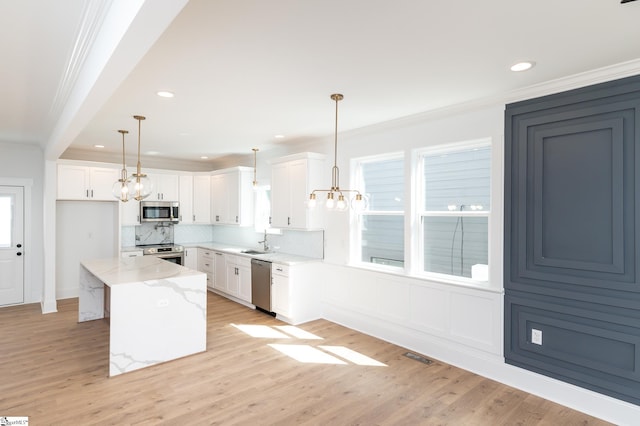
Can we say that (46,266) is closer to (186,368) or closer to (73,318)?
(73,318)

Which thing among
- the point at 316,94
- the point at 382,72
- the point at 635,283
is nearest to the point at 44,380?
the point at 316,94

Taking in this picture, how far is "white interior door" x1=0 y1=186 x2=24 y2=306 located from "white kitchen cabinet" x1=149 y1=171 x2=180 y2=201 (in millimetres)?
1978

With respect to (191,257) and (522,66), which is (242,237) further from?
(522,66)

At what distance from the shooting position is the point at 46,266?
551 cm

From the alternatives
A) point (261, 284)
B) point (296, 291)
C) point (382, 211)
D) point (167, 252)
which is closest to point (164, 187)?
point (167, 252)

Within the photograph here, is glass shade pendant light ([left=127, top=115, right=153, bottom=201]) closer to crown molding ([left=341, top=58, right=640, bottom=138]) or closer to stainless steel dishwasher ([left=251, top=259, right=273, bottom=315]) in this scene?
stainless steel dishwasher ([left=251, top=259, right=273, bottom=315])

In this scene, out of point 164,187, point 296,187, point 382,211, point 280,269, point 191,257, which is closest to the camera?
point 382,211

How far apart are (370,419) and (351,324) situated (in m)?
2.12

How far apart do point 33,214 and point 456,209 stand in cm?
672

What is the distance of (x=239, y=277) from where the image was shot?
19.7 feet

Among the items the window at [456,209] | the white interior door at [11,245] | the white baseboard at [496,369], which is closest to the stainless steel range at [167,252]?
the white interior door at [11,245]

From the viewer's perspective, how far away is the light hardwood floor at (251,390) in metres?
2.76

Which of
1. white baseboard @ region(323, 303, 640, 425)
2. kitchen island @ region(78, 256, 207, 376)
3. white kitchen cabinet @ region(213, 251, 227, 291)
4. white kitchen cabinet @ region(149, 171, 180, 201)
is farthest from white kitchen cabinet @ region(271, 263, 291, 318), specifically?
white kitchen cabinet @ region(149, 171, 180, 201)

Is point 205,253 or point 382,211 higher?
point 382,211
